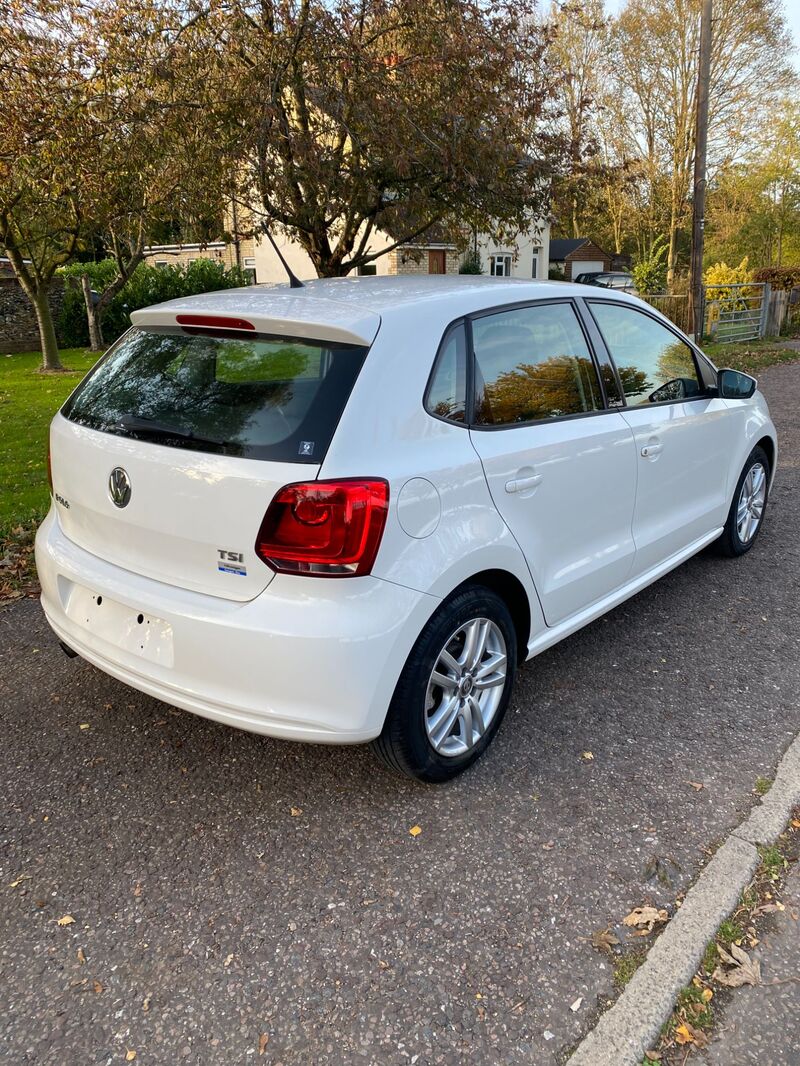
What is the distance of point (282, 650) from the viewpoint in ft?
8.02

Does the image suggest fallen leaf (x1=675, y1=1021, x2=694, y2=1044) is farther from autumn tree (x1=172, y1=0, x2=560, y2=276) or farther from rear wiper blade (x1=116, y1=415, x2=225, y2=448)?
autumn tree (x1=172, y1=0, x2=560, y2=276)

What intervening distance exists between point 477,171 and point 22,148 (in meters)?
4.20

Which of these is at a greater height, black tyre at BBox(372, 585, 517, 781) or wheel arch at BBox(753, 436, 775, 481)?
wheel arch at BBox(753, 436, 775, 481)

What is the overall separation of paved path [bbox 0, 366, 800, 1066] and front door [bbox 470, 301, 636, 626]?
1.97 ft

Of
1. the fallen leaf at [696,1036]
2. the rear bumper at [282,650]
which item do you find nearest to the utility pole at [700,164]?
the rear bumper at [282,650]

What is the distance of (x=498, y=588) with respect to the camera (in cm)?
305

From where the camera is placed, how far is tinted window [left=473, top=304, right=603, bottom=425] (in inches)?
120

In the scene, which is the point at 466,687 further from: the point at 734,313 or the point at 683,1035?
the point at 734,313

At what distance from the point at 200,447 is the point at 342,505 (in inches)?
21.5

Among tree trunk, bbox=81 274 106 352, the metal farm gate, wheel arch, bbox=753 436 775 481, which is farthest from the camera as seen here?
the metal farm gate

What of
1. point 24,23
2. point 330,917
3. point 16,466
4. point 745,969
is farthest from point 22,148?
point 745,969

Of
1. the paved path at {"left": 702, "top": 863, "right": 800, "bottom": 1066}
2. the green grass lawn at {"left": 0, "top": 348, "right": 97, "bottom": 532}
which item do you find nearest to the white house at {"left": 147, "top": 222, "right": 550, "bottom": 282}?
the green grass lawn at {"left": 0, "top": 348, "right": 97, "bottom": 532}

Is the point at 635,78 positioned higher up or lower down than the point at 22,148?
higher up

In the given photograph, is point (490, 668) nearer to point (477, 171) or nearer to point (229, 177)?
point (477, 171)
